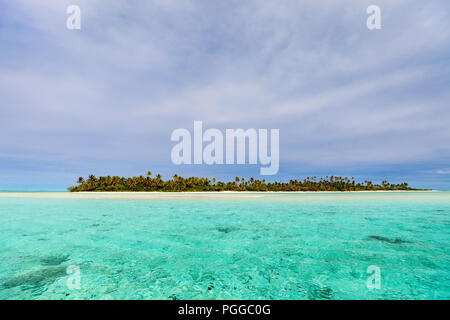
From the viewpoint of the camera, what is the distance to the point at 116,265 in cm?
664

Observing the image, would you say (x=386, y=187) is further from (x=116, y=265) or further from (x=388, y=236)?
(x=116, y=265)

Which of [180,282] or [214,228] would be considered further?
[214,228]

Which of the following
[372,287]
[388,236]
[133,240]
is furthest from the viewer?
[388,236]

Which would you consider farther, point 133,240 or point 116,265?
point 133,240

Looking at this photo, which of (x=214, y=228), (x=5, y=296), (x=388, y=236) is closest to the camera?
(x=5, y=296)

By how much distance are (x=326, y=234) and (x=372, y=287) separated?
6045 millimetres

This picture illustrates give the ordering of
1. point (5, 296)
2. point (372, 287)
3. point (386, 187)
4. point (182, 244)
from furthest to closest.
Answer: point (386, 187) < point (182, 244) < point (372, 287) < point (5, 296)

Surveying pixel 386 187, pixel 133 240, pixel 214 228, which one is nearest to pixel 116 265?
pixel 133 240

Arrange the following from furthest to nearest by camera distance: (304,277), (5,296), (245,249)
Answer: (245,249), (304,277), (5,296)

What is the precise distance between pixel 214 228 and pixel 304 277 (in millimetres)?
7444
